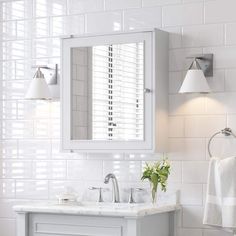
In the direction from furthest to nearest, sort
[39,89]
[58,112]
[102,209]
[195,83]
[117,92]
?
[58,112], [39,89], [117,92], [195,83], [102,209]

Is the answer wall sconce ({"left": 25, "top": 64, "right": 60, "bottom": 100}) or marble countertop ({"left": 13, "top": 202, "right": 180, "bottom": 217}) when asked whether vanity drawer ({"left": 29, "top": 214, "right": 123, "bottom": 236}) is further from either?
wall sconce ({"left": 25, "top": 64, "right": 60, "bottom": 100})

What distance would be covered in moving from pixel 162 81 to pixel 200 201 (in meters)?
0.74

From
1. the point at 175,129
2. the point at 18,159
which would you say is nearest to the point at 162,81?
the point at 175,129

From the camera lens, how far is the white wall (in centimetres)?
413

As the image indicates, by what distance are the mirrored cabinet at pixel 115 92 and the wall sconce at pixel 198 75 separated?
7.5 inches

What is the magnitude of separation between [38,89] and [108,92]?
0.46 metres

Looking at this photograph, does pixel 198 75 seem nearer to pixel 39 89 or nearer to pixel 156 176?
pixel 156 176

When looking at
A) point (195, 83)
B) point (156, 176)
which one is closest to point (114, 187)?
point (156, 176)

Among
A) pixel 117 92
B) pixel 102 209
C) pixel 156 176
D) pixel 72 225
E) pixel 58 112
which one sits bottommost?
pixel 72 225

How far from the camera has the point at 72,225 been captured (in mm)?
3953

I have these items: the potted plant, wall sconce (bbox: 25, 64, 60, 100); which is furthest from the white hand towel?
wall sconce (bbox: 25, 64, 60, 100)

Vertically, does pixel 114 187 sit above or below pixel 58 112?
below

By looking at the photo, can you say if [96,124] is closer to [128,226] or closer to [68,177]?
[68,177]

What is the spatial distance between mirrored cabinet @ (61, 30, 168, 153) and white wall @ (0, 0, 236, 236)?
0.14 metres
